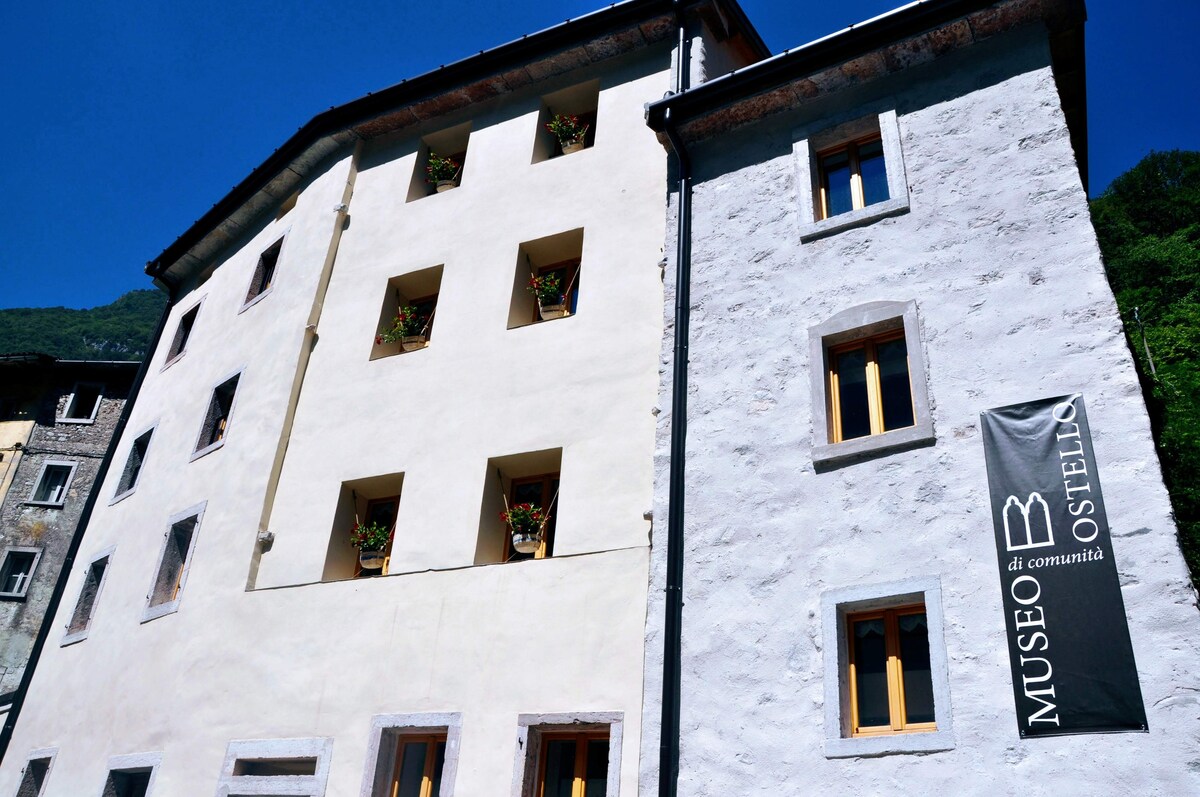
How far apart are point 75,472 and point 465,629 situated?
27.8m

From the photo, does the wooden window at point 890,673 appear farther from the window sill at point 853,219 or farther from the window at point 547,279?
the window at point 547,279

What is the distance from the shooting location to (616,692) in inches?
405

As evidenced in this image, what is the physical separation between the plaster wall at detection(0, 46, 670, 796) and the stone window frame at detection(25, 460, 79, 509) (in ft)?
58.1

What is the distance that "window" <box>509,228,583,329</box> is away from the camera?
14266mm

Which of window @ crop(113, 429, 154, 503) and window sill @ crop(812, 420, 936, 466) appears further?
window @ crop(113, 429, 154, 503)

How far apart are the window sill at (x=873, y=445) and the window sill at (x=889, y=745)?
2.53 m

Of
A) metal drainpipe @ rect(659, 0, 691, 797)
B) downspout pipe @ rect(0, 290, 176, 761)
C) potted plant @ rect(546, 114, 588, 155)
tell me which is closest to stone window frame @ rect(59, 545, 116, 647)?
downspout pipe @ rect(0, 290, 176, 761)

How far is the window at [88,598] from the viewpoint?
17094 millimetres

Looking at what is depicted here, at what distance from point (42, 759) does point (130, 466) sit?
214 inches

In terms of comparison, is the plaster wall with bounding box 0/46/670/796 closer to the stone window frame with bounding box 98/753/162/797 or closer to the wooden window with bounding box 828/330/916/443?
the stone window frame with bounding box 98/753/162/797

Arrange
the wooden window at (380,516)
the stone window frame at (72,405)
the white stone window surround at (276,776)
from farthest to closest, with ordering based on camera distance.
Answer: the stone window frame at (72,405), the wooden window at (380,516), the white stone window surround at (276,776)

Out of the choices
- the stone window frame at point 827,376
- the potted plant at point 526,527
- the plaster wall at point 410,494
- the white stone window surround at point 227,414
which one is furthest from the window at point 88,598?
the stone window frame at point 827,376

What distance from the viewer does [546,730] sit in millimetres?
10578

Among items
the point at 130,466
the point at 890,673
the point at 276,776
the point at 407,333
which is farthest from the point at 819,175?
the point at 130,466
